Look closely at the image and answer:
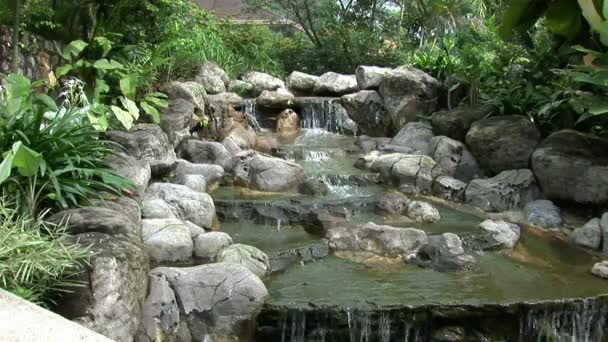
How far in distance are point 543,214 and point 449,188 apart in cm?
146

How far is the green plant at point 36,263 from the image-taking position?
3.89 meters

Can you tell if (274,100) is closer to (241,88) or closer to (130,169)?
(241,88)

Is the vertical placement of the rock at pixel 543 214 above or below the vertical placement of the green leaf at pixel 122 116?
below

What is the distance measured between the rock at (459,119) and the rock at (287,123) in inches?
121

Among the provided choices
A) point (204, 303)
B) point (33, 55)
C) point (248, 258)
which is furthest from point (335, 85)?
point (204, 303)

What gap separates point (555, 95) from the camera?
28.9 feet

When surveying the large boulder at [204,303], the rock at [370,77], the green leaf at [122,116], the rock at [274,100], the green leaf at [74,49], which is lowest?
the large boulder at [204,303]

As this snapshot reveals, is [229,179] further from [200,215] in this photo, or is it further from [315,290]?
[315,290]

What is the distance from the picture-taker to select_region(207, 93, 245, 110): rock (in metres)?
11.4

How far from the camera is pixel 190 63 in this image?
1152 centimetres

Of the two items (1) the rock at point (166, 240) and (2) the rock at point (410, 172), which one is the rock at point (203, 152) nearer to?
(2) the rock at point (410, 172)

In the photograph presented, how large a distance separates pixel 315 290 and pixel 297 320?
497 mm

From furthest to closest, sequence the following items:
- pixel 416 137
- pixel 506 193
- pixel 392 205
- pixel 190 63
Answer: pixel 190 63
pixel 416 137
pixel 506 193
pixel 392 205

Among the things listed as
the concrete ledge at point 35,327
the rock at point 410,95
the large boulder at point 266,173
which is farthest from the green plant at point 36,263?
the rock at point 410,95
